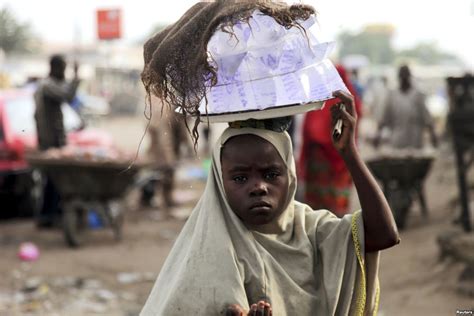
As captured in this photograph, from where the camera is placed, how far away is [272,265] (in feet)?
8.56

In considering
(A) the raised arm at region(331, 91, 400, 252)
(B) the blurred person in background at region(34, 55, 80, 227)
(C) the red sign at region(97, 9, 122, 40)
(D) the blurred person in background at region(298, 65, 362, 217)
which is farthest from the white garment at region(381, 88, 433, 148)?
(C) the red sign at region(97, 9, 122, 40)

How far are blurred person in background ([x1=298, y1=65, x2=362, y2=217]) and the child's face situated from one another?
515 centimetres

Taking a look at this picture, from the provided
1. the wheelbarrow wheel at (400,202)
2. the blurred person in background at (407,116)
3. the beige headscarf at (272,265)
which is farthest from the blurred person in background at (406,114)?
the beige headscarf at (272,265)

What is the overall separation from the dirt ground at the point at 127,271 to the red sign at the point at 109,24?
11221mm

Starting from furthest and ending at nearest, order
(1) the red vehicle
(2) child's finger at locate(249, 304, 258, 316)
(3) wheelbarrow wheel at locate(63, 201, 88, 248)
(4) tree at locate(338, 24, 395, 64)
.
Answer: (4) tree at locate(338, 24, 395, 64), (1) the red vehicle, (3) wheelbarrow wheel at locate(63, 201, 88, 248), (2) child's finger at locate(249, 304, 258, 316)

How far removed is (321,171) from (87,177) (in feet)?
9.07

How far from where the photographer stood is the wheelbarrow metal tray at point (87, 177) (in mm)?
8961

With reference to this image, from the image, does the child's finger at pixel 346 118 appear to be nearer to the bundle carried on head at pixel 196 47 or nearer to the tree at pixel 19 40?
the bundle carried on head at pixel 196 47

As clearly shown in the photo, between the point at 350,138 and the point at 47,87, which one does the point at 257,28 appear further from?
the point at 47,87

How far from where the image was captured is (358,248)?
8.59 feet

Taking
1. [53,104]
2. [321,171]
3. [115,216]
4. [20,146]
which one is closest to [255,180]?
[321,171]

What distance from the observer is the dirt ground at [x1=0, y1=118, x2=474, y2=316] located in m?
7.05

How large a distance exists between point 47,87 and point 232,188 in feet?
24.4

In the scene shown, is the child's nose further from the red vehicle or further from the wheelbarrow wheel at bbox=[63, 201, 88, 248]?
the red vehicle
